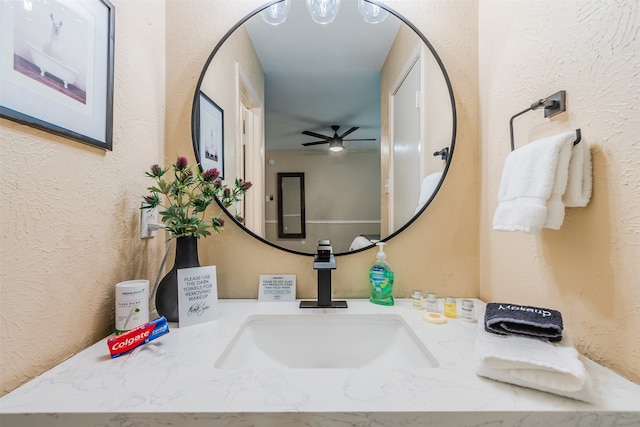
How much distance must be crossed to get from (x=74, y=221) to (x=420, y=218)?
957 mm

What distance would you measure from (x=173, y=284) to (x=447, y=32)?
1.21 m

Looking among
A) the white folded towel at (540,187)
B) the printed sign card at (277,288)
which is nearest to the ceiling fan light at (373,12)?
the white folded towel at (540,187)

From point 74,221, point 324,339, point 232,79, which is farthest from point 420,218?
point 74,221

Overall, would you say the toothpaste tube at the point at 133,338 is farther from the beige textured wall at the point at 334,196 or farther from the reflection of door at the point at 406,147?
the reflection of door at the point at 406,147

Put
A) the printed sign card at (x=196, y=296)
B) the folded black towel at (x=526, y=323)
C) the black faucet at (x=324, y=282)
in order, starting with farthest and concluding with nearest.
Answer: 1. the black faucet at (x=324, y=282)
2. the printed sign card at (x=196, y=296)
3. the folded black towel at (x=526, y=323)

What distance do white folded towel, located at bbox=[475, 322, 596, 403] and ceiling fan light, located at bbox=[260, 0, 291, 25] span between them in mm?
1120

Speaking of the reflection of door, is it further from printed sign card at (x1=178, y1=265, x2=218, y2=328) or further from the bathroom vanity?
printed sign card at (x1=178, y1=265, x2=218, y2=328)

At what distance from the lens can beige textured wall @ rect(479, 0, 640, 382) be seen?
0.49 metres

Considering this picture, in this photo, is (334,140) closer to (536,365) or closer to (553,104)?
(553,104)

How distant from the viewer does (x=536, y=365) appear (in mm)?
442

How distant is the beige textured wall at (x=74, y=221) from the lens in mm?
474

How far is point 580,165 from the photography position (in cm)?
55

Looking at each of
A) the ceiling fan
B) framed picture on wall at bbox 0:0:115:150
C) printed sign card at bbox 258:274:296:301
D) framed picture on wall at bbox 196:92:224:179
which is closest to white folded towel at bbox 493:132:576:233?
the ceiling fan

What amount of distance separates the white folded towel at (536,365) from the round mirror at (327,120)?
484mm
